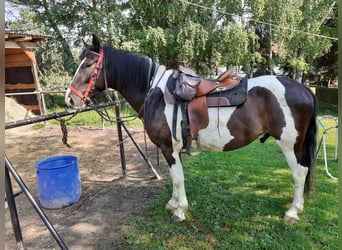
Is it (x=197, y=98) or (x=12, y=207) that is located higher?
(x=197, y=98)

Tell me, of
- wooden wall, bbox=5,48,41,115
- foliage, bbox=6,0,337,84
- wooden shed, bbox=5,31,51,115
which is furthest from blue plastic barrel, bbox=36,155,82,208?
foliage, bbox=6,0,337,84

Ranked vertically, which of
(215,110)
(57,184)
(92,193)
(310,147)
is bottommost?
(92,193)

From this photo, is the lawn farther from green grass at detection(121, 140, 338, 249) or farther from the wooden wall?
the wooden wall

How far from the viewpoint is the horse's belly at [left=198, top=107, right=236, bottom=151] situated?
7.55ft

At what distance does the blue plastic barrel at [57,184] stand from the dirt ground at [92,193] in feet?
0.29

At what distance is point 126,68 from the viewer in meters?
2.41

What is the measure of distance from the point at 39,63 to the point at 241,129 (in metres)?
10.7

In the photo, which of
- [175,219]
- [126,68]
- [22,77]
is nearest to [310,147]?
[175,219]

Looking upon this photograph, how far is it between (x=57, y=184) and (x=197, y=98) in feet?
5.65

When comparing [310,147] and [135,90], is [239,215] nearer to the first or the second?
[310,147]

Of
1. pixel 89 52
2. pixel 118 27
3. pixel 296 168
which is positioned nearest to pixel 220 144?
pixel 296 168

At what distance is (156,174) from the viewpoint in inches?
136

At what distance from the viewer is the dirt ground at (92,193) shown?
2283mm

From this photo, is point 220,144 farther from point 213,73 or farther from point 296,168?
point 213,73
